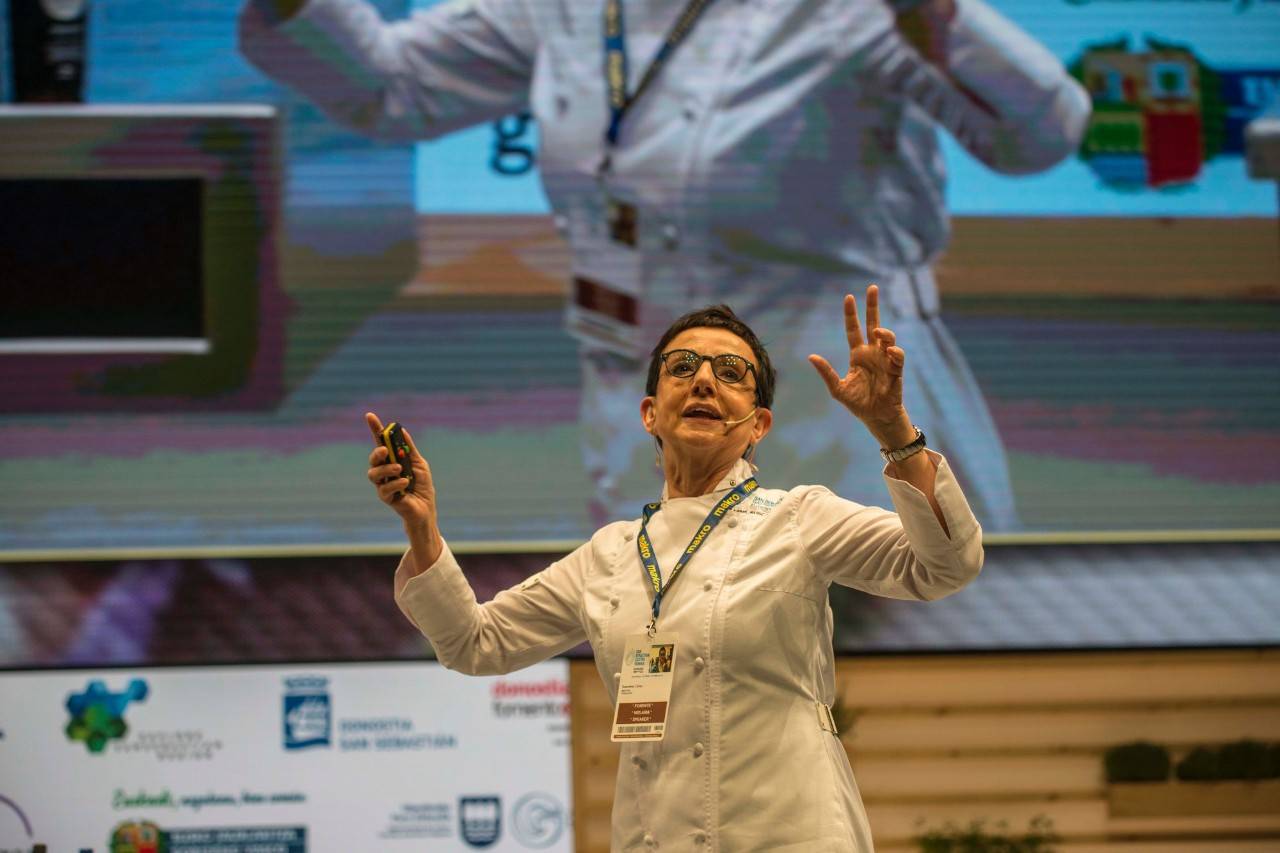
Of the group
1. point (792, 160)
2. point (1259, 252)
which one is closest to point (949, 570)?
point (792, 160)

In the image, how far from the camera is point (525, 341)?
4.48 meters

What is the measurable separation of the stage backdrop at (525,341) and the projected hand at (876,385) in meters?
2.69

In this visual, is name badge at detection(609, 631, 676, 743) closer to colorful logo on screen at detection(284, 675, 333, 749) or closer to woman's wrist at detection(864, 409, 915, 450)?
woman's wrist at detection(864, 409, 915, 450)

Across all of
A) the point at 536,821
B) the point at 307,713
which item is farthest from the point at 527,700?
the point at 307,713

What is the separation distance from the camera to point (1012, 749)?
4.41 metres

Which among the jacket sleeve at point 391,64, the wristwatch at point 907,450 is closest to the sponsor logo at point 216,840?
the jacket sleeve at point 391,64

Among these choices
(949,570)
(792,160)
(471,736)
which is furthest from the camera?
(792,160)

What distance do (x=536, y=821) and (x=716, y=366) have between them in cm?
266

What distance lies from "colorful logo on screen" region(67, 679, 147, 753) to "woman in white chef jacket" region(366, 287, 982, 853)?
2.67 m

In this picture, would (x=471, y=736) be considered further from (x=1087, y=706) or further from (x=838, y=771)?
(x=838, y=771)

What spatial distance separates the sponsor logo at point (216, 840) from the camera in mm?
4215

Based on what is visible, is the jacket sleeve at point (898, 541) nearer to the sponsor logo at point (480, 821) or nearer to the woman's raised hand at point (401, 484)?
the woman's raised hand at point (401, 484)

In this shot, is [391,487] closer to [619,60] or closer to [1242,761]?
[619,60]

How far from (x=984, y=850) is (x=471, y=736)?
1.67 m
